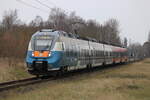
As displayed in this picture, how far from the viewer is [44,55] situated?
19094mm

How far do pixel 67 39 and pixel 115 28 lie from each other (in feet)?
310

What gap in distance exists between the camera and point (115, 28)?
375 feet

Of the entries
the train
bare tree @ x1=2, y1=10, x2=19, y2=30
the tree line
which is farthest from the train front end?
bare tree @ x1=2, y1=10, x2=19, y2=30

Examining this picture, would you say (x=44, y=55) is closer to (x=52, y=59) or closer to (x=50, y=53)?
(x=50, y=53)

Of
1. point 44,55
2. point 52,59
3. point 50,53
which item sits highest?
point 50,53

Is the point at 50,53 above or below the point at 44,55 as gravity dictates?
above

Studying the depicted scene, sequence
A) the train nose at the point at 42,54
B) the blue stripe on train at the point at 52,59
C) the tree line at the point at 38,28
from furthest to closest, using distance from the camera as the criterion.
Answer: the tree line at the point at 38,28 → the train nose at the point at 42,54 → the blue stripe on train at the point at 52,59

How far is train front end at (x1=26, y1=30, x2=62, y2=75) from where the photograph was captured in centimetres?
1894

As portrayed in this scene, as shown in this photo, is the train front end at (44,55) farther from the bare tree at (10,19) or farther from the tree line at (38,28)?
the bare tree at (10,19)

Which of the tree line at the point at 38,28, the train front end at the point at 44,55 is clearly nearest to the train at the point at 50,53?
the train front end at the point at 44,55

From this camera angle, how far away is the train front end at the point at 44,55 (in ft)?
62.1

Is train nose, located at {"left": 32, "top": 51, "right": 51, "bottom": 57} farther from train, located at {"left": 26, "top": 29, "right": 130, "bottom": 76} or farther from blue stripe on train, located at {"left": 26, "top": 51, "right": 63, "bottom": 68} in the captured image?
blue stripe on train, located at {"left": 26, "top": 51, "right": 63, "bottom": 68}

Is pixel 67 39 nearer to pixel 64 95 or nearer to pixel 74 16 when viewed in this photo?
pixel 64 95

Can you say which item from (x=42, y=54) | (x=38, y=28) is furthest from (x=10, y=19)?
(x=42, y=54)
